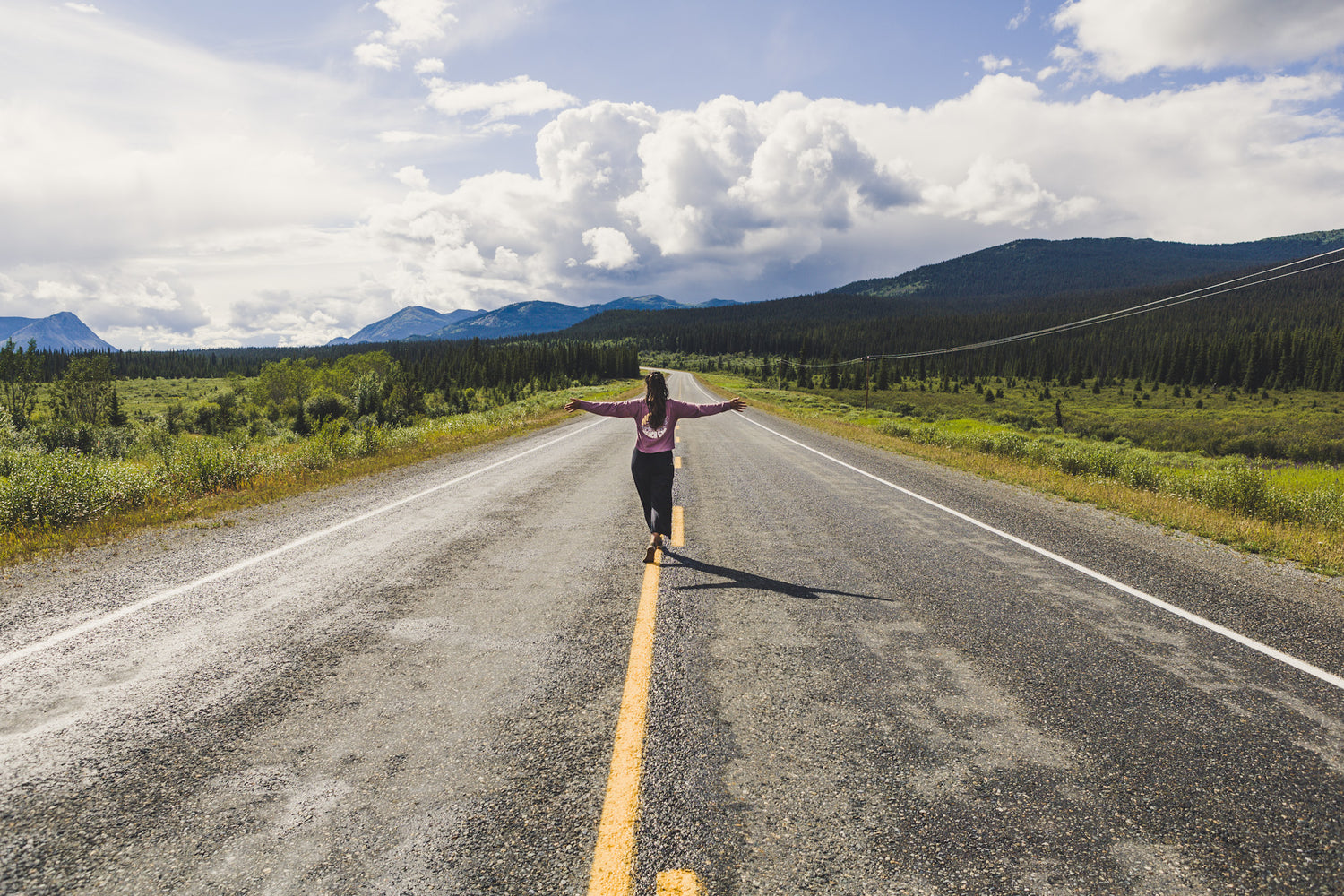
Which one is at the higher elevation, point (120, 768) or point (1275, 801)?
point (120, 768)

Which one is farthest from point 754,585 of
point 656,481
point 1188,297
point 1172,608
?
point 1188,297

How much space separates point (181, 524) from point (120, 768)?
20.9 ft

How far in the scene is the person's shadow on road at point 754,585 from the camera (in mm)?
5199

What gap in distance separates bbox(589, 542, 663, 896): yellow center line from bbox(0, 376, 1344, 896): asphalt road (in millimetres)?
52

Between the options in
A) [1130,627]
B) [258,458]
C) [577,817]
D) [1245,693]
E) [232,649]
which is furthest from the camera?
[258,458]

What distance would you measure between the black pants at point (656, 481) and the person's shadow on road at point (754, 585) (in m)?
0.52

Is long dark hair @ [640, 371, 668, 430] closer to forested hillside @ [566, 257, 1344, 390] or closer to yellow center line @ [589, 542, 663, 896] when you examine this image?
yellow center line @ [589, 542, 663, 896]

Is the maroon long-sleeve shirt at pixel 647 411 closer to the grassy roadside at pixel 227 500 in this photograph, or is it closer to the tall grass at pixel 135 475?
the grassy roadside at pixel 227 500

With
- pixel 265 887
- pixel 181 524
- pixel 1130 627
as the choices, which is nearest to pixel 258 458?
pixel 181 524

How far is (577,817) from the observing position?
238 centimetres

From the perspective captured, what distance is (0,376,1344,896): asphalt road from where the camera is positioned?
2.20m

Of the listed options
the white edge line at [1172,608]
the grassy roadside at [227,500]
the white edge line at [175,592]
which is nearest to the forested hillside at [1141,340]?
the white edge line at [1172,608]

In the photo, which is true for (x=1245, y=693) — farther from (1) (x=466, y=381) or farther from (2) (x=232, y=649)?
(1) (x=466, y=381)

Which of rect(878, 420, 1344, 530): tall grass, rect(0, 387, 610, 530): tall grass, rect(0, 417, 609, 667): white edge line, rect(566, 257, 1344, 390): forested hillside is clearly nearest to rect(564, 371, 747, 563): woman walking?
rect(0, 417, 609, 667): white edge line
